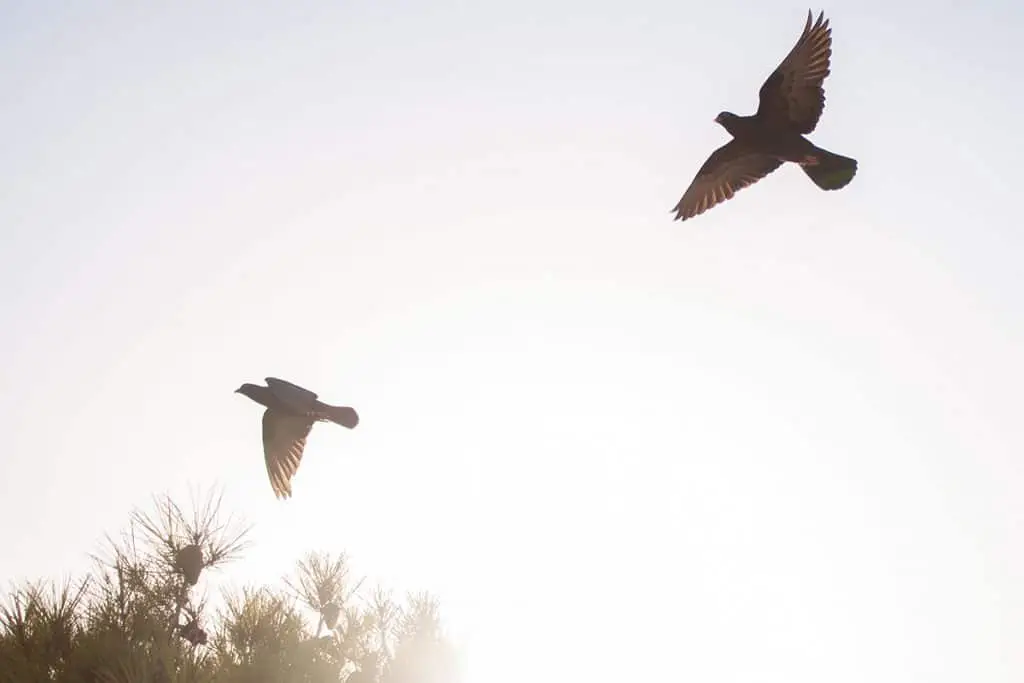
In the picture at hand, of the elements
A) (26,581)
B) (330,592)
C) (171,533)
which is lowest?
(26,581)

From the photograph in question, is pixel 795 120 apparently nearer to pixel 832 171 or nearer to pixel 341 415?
pixel 832 171

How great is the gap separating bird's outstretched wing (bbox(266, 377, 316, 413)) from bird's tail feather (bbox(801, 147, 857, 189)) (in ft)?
16.5

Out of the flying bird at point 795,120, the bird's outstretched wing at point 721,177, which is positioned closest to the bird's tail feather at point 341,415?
the bird's outstretched wing at point 721,177

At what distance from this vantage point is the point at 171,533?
345 inches

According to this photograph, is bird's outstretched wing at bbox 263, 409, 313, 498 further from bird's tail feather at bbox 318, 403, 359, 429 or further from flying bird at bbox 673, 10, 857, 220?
flying bird at bbox 673, 10, 857, 220

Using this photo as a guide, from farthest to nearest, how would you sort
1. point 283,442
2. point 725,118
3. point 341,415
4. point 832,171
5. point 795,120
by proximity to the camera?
point 283,442 < point 341,415 < point 725,118 < point 795,120 < point 832,171

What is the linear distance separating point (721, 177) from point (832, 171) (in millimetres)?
1520

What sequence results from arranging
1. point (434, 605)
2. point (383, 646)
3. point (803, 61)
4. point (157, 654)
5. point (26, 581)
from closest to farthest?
point (803, 61)
point (157, 654)
point (26, 581)
point (383, 646)
point (434, 605)

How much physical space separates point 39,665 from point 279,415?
9.87ft

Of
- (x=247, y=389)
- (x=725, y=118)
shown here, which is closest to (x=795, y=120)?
(x=725, y=118)

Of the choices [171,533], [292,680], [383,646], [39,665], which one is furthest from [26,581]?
[383,646]

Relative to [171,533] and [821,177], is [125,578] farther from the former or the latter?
[821,177]

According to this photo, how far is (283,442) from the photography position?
8.61m

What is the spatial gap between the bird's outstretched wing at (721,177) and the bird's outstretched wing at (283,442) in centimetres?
437
